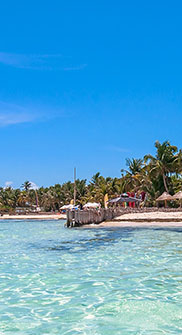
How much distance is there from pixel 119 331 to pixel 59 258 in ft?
30.6

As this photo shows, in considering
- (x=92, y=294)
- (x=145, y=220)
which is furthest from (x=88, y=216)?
(x=92, y=294)

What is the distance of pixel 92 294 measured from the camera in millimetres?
9391

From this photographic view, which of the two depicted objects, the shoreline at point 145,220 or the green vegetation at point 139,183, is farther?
the green vegetation at point 139,183

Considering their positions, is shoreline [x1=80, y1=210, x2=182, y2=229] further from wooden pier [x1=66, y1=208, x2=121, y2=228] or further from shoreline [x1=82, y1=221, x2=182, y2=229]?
wooden pier [x1=66, y1=208, x2=121, y2=228]

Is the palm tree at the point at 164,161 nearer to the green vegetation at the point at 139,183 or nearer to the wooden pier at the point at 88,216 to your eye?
the green vegetation at the point at 139,183

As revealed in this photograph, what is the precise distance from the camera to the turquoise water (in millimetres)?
7023

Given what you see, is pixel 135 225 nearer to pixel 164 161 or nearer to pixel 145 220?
A: pixel 145 220

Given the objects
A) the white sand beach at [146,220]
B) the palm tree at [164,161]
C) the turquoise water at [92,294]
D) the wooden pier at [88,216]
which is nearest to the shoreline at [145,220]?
the white sand beach at [146,220]

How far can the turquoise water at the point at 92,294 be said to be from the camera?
702 cm

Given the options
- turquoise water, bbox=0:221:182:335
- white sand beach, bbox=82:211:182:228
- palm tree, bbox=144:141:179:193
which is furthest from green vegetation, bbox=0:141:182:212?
A: turquoise water, bbox=0:221:182:335

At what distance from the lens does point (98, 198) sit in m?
73.2

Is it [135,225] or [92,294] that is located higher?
[135,225]

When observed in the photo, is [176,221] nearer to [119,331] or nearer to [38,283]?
[38,283]

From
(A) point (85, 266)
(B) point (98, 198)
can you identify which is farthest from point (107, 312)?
(B) point (98, 198)
